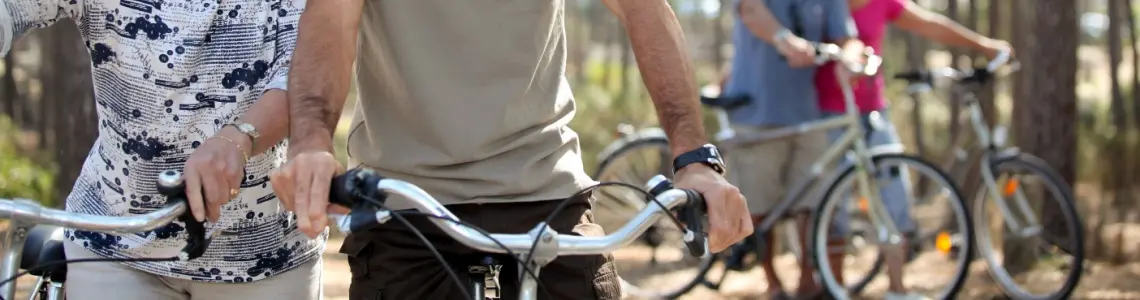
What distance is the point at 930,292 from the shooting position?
26.0 ft

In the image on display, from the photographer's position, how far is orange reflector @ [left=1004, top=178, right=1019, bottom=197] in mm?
6867

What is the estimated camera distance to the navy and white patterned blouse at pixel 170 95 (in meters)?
2.97

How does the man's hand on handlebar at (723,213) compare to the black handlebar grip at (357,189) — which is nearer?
the black handlebar grip at (357,189)

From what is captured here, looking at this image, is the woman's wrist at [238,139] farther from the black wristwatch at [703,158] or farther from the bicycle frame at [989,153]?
the bicycle frame at [989,153]

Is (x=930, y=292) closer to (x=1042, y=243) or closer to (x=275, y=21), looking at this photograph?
(x=1042, y=243)

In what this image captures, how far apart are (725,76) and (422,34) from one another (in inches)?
174

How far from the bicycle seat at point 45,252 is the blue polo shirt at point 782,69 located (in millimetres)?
3992

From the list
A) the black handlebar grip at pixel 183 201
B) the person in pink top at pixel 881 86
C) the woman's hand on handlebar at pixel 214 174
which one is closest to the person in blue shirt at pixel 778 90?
the person in pink top at pixel 881 86

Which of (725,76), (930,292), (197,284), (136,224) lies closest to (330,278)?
(725,76)

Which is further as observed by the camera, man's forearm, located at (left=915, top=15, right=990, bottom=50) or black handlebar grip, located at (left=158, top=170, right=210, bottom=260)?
man's forearm, located at (left=915, top=15, right=990, bottom=50)

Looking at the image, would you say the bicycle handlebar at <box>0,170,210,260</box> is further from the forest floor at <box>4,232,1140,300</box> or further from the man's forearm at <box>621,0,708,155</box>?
the forest floor at <box>4,232,1140,300</box>

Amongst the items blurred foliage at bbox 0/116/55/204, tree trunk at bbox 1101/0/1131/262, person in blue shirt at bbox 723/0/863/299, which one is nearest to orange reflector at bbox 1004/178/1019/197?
person in blue shirt at bbox 723/0/863/299

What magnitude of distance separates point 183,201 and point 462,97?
62 centimetres

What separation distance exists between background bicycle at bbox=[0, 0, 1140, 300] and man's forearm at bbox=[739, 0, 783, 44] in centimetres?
139
